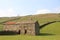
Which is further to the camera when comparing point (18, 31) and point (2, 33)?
point (18, 31)

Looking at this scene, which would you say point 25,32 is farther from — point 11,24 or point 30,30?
point 11,24

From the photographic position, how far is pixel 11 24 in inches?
2734

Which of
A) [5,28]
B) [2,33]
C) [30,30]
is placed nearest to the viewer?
[2,33]

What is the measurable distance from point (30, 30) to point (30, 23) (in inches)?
97.4

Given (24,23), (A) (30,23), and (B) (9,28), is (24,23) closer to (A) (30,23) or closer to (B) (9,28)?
(A) (30,23)

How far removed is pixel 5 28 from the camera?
70500 mm

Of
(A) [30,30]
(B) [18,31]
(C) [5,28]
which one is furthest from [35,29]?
(C) [5,28]

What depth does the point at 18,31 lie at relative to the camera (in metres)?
66.3

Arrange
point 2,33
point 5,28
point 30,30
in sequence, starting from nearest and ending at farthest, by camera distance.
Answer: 1. point 2,33
2. point 30,30
3. point 5,28

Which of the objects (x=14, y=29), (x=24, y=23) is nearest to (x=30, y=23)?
(x=24, y=23)

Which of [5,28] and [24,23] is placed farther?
[5,28]

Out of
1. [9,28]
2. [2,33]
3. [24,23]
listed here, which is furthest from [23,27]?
[2,33]

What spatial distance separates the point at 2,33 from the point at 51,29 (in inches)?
866

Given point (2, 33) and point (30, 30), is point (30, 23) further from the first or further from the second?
point (2, 33)
